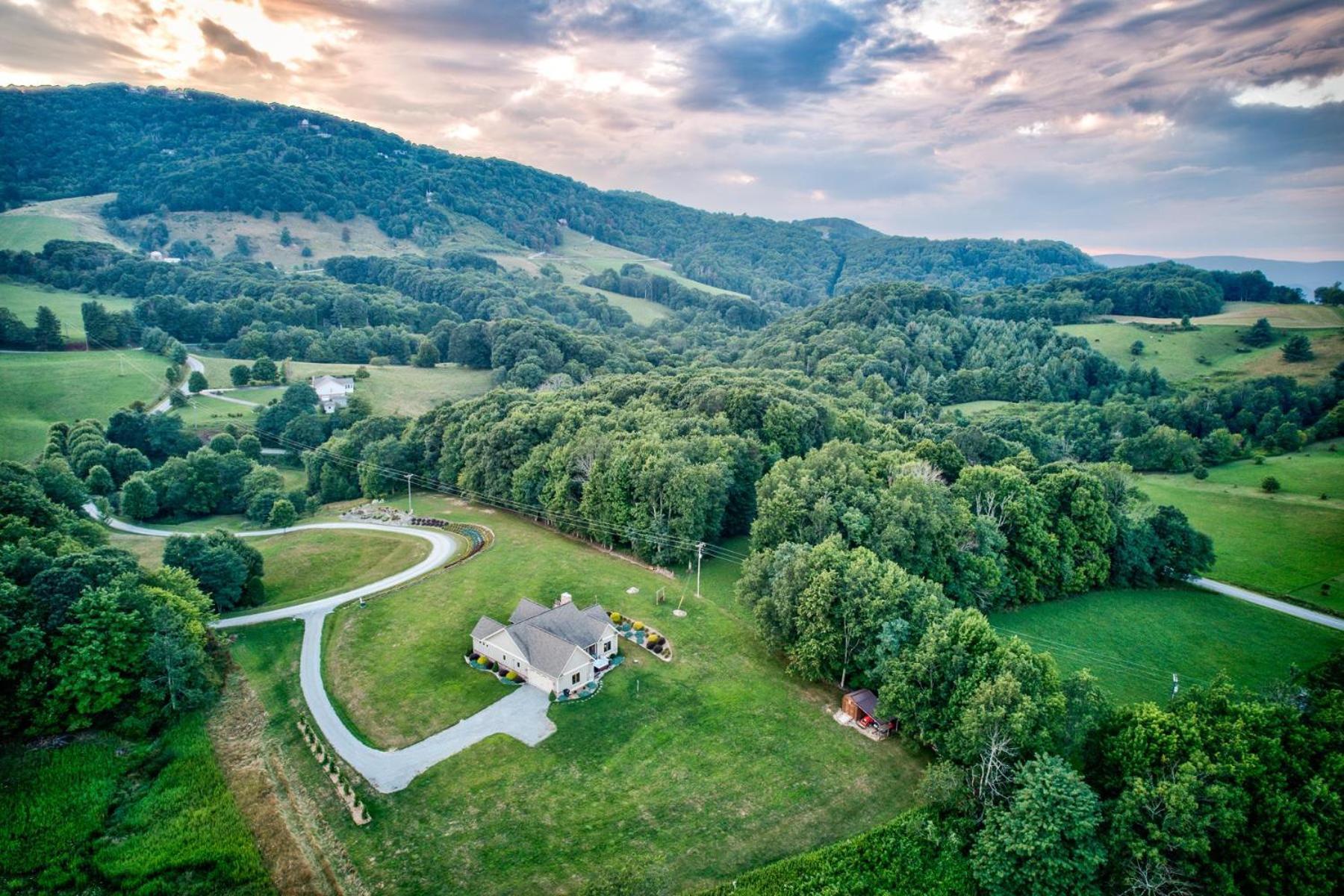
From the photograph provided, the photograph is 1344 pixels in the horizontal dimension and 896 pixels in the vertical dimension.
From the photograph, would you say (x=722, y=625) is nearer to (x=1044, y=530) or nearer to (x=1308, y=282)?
(x=1044, y=530)

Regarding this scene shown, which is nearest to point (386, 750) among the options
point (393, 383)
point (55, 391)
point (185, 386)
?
point (393, 383)

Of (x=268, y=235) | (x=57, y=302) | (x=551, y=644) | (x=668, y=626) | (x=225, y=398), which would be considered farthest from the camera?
(x=268, y=235)

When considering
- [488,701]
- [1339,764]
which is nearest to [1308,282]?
[1339,764]

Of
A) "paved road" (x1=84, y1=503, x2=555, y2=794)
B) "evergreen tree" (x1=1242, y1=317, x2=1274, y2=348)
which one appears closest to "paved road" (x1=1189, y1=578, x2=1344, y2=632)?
"paved road" (x1=84, y1=503, x2=555, y2=794)

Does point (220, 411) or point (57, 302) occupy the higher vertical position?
point (57, 302)

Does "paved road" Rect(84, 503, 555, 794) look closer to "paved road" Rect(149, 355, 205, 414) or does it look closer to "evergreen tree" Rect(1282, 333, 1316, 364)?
"paved road" Rect(149, 355, 205, 414)

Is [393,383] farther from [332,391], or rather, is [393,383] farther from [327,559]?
[327,559]
